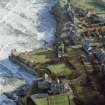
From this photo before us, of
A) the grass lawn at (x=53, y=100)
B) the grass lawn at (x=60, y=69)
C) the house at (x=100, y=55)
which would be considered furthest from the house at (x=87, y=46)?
the grass lawn at (x=53, y=100)

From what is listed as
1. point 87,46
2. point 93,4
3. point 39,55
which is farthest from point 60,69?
point 93,4

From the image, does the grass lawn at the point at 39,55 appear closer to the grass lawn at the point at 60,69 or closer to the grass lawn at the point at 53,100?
the grass lawn at the point at 60,69

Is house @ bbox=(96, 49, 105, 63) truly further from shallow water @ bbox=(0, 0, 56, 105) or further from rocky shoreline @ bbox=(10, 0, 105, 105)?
shallow water @ bbox=(0, 0, 56, 105)

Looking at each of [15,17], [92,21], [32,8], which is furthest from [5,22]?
[92,21]

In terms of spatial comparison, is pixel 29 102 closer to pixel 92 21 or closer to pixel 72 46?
pixel 72 46

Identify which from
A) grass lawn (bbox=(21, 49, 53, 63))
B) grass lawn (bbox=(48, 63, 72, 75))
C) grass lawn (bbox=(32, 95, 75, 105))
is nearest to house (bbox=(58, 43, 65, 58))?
grass lawn (bbox=(21, 49, 53, 63))

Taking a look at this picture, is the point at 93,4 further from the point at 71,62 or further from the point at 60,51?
the point at 71,62
